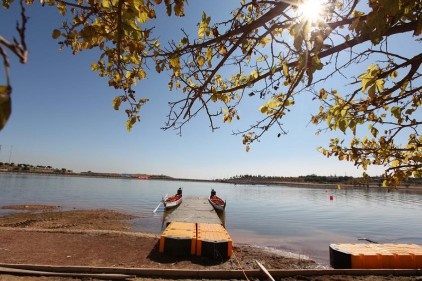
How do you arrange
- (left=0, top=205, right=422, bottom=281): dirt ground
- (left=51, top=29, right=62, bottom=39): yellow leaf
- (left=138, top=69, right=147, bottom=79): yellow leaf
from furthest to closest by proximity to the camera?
1. (left=0, top=205, right=422, bottom=281): dirt ground
2. (left=138, top=69, right=147, bottom=79): yellow leaf
3. (left=51, top=29, right=62, bottom=39): yellow leaf

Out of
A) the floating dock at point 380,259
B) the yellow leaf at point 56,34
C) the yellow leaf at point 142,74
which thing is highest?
the yellow leaf at point 142,74

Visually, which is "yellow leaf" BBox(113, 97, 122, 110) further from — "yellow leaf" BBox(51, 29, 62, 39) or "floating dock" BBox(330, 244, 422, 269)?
"floating dock" BBox(330, 244, 422, 269)

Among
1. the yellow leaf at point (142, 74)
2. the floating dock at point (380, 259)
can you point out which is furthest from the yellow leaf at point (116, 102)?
the floating dock at point (380, 259)

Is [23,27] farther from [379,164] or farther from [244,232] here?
[244,232]

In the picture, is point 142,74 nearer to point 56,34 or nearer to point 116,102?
point 116,102

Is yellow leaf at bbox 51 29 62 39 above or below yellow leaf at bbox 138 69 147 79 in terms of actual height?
below

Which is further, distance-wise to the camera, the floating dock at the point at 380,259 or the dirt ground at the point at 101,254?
the dirt ground at the point at 101,254

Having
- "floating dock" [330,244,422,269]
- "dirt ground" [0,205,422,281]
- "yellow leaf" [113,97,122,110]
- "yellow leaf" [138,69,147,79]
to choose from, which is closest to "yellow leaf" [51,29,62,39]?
"yellow leaf" [113,97,122,110]

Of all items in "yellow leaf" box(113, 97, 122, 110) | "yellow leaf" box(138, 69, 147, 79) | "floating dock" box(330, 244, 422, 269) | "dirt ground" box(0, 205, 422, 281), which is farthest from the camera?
"dirt ground" box(0, 205, 422, 281)

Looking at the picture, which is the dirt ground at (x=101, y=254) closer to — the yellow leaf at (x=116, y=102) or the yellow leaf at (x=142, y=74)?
the yellow leaf at (x=116, y=102)

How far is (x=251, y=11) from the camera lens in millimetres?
5227

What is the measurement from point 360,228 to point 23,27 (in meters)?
41.3

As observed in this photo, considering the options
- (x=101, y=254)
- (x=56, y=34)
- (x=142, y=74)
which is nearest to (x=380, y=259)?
(x=142, y=74)

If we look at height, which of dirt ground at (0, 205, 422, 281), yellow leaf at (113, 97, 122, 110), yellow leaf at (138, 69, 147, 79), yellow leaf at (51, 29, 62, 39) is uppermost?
yellow leaf at (138, 69, 147, 79)
